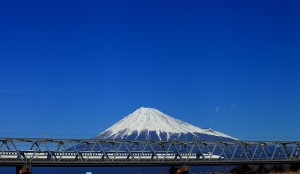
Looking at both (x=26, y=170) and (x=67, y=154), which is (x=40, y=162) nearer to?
(x=26, y=170)

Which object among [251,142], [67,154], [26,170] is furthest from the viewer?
[251,142]

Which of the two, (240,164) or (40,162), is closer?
(40,162)

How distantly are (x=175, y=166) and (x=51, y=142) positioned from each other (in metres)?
25.5

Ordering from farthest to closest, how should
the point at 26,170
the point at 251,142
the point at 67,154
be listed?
the point at 251,142 < the point at 67,154 < the point at 26,170

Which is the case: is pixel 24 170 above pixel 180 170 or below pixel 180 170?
above

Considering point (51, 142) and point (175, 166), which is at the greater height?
point (51, 142)

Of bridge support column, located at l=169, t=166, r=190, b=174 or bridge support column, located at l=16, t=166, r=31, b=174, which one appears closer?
bridge support column, located at l=16, t=166, r=31, b=174

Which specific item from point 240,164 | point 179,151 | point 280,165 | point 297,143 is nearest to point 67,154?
point 179,151

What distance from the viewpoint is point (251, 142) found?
11725 centimetres

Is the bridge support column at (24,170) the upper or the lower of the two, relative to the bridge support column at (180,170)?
upper

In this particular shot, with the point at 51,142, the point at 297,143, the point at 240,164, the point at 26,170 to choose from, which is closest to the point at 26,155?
the point at 51,142

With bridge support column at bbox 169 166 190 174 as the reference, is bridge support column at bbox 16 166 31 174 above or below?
above

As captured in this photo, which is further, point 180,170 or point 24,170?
point 180,170

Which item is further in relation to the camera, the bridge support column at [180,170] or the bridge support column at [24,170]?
the bridge support column at [180,170]
